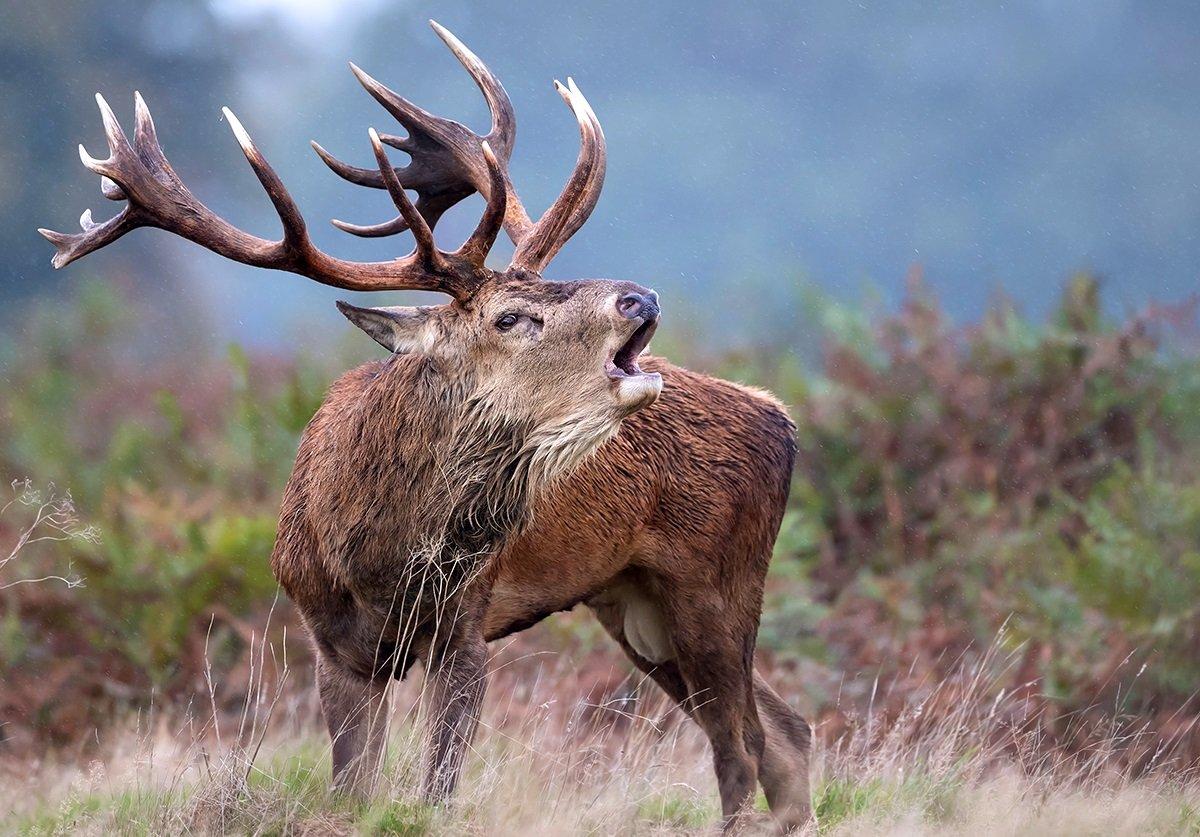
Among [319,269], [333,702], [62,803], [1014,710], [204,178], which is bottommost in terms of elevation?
[1014,710]

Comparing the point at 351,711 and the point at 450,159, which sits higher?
the point at 450,159

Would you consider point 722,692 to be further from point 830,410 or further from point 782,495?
point 830,410

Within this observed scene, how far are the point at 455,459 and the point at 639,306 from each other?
0.79 meters

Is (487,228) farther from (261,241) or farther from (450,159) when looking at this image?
(450,159)

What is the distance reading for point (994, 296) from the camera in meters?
13.4

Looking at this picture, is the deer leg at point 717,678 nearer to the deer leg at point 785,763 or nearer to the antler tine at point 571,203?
the deer leg at point 785,763

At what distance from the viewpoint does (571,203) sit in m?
5.24

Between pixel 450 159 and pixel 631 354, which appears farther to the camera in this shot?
pixel 450 159

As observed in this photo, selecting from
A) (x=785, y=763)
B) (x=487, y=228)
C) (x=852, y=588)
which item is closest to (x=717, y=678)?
(x=785, y=763)

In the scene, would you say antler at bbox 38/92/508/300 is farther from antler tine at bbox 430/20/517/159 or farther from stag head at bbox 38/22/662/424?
antler tine at bbox 430/20/517/159

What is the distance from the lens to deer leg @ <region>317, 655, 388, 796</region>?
16.4 feet

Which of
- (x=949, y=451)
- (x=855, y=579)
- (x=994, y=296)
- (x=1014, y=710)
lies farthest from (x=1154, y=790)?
(x=994, y=296)

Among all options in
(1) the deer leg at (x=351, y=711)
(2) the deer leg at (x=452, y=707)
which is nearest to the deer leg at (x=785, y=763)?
(2) the deer leg at (x=452, y=707)

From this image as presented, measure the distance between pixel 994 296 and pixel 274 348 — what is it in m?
6.86
